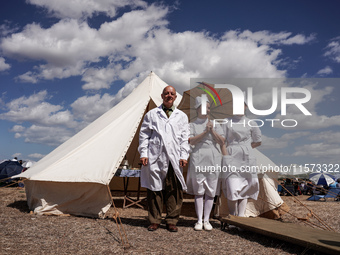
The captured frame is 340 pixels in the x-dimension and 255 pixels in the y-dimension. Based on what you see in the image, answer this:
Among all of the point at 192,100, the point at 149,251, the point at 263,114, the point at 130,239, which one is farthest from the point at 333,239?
the point at 192,100

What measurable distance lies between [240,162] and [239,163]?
0.02 meters

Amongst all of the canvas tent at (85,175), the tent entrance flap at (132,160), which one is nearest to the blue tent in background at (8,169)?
A: the tent entrance flap at (132,160)

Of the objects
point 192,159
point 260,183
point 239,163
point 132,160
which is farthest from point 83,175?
point 132,160

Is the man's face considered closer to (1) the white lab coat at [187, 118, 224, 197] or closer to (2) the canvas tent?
(1) the white lab coat at [187, 118, 224, 197]

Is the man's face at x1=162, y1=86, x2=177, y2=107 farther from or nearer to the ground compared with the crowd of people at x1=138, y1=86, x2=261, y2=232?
farther from the ground

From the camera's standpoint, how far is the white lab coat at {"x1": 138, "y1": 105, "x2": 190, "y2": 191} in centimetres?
390

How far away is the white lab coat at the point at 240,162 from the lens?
4180mm

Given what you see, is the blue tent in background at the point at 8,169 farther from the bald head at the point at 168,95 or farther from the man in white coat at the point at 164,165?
the bald head at the point at 168,95

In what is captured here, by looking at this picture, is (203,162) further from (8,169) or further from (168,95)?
(8,169)

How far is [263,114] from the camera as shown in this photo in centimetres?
499

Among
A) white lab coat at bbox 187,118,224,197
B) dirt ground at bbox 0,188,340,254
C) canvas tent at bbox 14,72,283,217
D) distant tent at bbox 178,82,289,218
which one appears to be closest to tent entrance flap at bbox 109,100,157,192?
canvas tent at bbox 14,72,283,217

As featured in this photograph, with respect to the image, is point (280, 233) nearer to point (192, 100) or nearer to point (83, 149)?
point (192, 100)

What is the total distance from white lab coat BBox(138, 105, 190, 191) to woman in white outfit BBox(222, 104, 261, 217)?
2.01 feet

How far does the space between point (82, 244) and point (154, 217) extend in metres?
0.97
